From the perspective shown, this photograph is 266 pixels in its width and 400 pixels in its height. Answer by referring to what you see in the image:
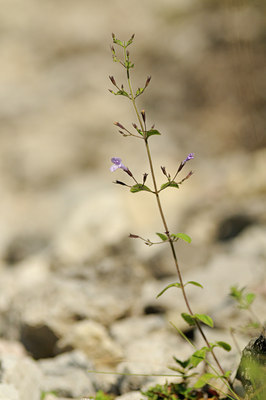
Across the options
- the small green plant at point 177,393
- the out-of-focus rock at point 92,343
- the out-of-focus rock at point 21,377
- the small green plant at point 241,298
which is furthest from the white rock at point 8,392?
the small green plant at point 241,298

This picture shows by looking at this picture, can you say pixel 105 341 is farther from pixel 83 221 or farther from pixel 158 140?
pixel 158 140

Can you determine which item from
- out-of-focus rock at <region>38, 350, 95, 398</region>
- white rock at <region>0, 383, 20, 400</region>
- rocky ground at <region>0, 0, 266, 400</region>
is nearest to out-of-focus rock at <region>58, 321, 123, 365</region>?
rocky ground at <region>0, 0, 266, 400</region>

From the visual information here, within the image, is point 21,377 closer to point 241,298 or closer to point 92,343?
point 92,343

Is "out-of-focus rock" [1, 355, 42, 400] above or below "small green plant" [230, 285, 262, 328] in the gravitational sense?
below

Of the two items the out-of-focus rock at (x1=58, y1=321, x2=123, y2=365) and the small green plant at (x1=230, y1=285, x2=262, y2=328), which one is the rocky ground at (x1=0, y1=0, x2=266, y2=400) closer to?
the out-of-focus rock at (x1=58, y1=321, x2=123, y2=365)

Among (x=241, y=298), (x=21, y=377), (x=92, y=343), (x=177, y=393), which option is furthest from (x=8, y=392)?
(x=241, y=298)

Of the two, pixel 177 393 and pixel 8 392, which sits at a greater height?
pixel 8 392

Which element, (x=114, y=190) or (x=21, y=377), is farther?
(x=114, y=190)

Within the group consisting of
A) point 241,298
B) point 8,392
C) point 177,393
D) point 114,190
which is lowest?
point 177,393

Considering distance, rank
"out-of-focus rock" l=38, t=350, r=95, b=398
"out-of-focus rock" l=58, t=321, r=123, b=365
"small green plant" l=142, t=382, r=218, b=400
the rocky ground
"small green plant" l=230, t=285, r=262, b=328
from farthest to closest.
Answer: the rocky ground, "out-of-focus rock" l=58, t=321, r=123, b=365, "out-of-focus rock" l=38, t=350, r=95, b=398, "small green plant" l=230, t=285, r=262, b=328, "small green plant" l=142, t=382, r=218, b=400

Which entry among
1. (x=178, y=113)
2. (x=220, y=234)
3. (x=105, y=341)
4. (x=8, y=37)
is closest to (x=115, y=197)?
(x=220, y=234)
